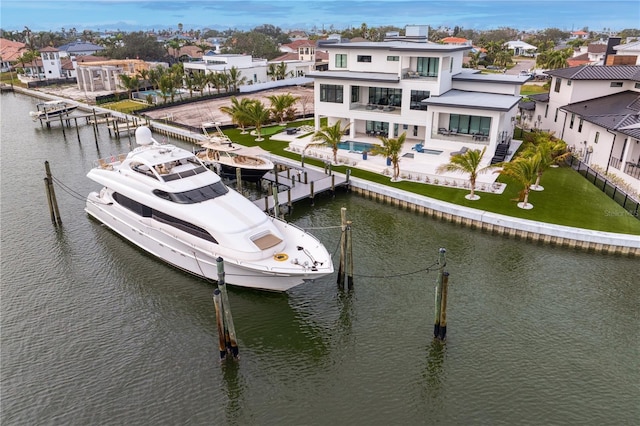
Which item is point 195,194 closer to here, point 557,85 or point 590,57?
point 557,85

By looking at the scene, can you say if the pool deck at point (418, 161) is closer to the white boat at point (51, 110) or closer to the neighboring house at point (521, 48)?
the white boat at point (51, 110)

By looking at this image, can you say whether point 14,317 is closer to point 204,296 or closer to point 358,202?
point 204,296

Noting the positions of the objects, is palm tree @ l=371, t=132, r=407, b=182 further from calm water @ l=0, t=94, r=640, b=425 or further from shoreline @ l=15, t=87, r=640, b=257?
calm water @ l=0, t=94, r=640, b=425

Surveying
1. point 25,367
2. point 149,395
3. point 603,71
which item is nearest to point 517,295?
point 149,395

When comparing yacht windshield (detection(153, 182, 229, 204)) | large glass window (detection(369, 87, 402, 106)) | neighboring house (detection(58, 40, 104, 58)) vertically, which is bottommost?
yacht windshield (detection(153, 182, 229, 204))

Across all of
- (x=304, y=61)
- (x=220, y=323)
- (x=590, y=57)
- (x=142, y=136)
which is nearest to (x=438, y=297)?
(x=220, y=323)

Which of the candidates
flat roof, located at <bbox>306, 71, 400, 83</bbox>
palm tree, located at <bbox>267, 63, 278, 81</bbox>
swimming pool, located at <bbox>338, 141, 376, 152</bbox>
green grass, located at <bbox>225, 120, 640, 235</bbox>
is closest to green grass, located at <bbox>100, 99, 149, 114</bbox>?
palm tree, located at <bbox>267, 63, 278, 81</bbox>
